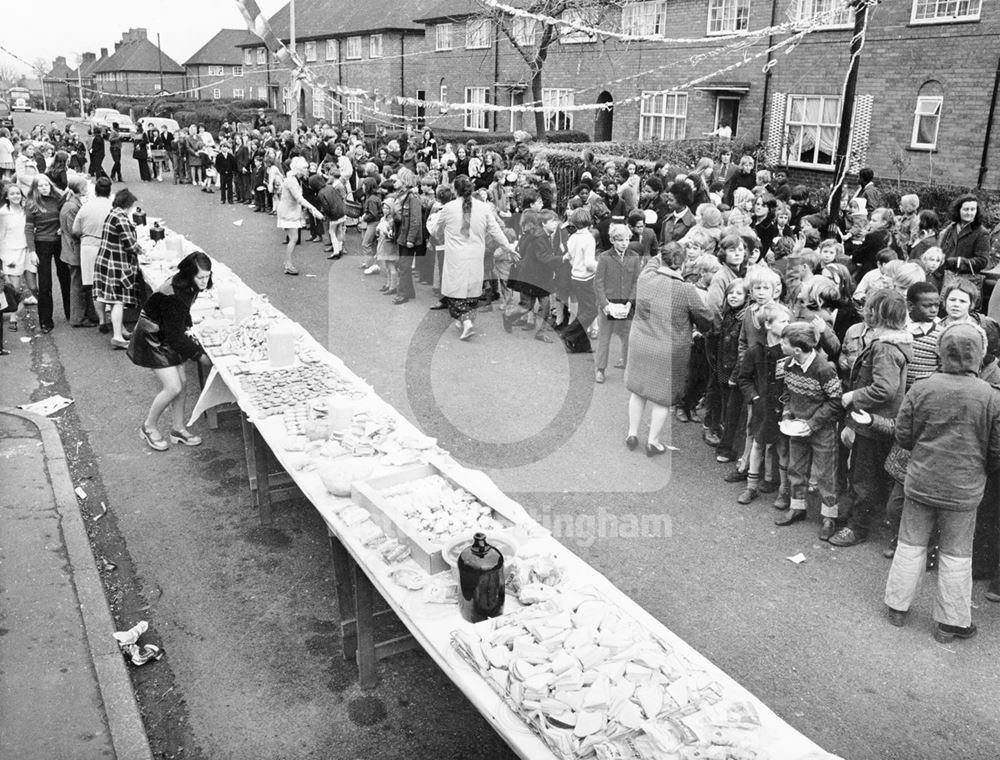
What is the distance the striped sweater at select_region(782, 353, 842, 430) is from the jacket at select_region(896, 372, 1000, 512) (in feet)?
3.40

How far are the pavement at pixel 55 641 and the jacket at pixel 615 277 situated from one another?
5.19 meters

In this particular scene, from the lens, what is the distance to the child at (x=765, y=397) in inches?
248

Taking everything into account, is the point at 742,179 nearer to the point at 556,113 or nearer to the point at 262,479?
the point at 262,479

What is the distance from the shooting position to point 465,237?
10461mm

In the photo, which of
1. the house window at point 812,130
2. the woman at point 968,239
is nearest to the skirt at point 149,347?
the woman at point 968,239

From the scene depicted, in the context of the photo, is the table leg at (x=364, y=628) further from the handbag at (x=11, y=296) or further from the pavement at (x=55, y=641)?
the handbag at (x=11, y=296)

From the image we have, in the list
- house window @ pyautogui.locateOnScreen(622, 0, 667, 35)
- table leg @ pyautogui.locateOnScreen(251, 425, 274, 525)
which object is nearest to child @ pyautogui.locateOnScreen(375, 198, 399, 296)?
table leg @ pyautogui.locateOnScreen(251, 425, 274, 525)

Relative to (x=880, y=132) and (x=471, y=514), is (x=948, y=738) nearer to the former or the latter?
(x=471, y=514)

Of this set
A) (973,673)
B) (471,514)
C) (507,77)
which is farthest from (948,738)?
(507,77)

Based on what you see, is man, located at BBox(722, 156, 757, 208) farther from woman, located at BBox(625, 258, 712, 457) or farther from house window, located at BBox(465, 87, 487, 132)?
house window, located at BBox(465, 87, 487, 132)

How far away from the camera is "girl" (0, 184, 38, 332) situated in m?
9.93

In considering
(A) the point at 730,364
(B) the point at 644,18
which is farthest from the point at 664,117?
(A) the point at 730,364

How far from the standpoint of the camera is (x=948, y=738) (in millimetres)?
4121

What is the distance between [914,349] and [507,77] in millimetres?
29470
